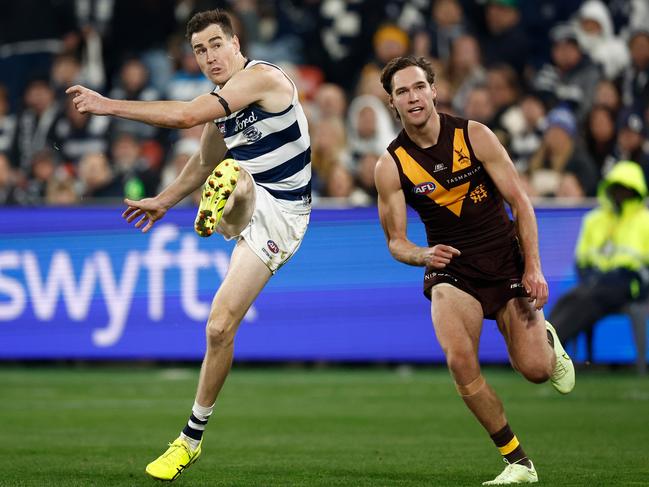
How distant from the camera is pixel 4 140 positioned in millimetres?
19922

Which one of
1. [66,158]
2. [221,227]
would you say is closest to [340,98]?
[66,158]

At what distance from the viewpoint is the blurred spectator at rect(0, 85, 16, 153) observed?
780 inches

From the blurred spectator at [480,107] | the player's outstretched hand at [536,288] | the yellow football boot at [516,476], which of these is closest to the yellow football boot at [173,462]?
the yellow football boot at [516,476]

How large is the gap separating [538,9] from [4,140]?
8074 mm

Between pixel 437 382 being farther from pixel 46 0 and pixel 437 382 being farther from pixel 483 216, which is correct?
pixel 46 0

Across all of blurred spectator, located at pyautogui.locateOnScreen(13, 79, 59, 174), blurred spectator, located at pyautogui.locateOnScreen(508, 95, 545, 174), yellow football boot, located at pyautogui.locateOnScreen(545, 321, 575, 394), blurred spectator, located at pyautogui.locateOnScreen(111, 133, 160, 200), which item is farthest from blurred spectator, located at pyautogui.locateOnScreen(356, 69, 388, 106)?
yellow football boot, located at pyautogui.locateOnScreen(545, 321, 575, 394)

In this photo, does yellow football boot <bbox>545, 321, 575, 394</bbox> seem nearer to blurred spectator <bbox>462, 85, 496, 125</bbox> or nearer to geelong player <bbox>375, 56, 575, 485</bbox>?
geelong player <bbox>375, 56, 575, 485</bbox>

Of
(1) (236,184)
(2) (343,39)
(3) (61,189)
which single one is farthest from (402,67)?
(2) (343,39)

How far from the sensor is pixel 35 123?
19.7m

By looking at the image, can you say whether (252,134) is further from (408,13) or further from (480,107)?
(408,13)

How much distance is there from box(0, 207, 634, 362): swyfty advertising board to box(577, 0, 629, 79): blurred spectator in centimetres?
304

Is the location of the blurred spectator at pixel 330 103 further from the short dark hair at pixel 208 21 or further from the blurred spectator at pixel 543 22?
the short dark hair at pixel 208 21

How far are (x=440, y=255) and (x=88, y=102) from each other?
2.11 metres

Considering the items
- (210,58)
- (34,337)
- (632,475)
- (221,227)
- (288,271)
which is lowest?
(34,337)
